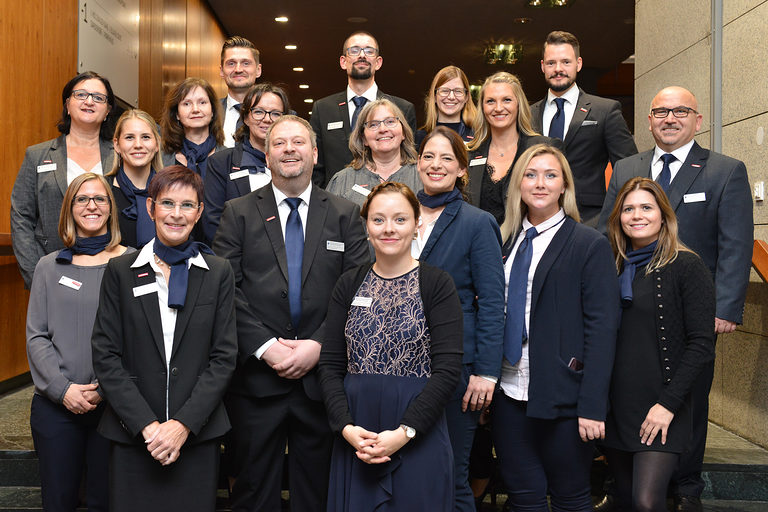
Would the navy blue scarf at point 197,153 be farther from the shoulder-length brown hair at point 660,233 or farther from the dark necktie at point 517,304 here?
the shoulder-length brown hair at point 660,233

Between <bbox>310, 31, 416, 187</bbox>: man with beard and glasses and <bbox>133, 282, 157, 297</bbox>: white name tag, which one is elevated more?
<bbox>310, 31, 416, 187</bbox>: man with beard and glasses

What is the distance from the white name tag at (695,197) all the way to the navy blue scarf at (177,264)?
2207 mm

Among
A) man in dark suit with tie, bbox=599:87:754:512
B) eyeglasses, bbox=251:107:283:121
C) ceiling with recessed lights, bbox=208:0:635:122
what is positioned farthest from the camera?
ceiling with recessed lights, bbox=208:0:635:122

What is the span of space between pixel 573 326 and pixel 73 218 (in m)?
2.02

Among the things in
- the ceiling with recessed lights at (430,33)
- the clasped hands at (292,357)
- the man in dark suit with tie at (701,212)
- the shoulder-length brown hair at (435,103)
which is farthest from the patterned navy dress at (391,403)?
the ceiling with recessed lights at (430,33)

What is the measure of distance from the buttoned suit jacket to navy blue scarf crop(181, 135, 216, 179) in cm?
205

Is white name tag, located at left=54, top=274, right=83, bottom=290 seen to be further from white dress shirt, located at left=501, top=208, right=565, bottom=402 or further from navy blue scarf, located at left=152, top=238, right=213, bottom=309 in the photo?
white dress shirt, located at left=501, top=208, right=565, bottom=402

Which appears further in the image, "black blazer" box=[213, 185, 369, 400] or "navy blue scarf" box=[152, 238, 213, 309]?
"black blazer" box=[213, 185, 369, 400]

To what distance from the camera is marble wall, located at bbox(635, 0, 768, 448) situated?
12.5 feet

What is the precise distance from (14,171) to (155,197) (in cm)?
268

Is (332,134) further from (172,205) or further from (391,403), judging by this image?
(391,403)

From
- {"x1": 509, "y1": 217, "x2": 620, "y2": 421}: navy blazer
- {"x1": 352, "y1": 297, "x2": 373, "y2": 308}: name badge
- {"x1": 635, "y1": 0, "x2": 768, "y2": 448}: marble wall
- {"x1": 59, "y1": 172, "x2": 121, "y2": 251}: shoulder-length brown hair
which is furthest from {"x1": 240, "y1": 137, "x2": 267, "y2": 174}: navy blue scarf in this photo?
{"x1": 635, "y1": 0, "x2": 768, "y2": 448}: marble wall

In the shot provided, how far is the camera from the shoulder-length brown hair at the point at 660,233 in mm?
2494

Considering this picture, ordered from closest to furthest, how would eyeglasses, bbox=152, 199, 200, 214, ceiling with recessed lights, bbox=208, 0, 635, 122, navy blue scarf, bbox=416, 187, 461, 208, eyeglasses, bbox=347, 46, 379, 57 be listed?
eyeglasses, bbox=152, 199, 200, 214 < navy blue scarf, bbox=416, 187, 461, 208 < eyeglasses, bbox=347, 46, 379, 57 < ceiling with recessed lights, bbox=208, 0, 635, 122
